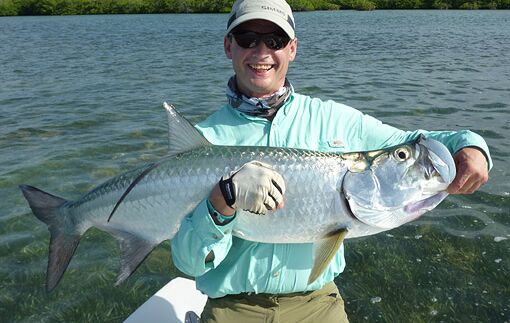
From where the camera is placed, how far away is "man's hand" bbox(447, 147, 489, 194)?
8.87 ft

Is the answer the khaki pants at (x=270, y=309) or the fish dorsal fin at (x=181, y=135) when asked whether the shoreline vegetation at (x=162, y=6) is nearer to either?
the fish dorsal fin at (x=181, y=135)

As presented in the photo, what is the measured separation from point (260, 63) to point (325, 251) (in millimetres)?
1329

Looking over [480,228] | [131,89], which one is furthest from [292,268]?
[131,89]

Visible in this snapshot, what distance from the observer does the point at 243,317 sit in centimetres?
320

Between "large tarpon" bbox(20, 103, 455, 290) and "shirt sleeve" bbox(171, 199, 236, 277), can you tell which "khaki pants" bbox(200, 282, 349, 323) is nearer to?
"shirt sleeve" bbox(171, 199, 236, 277)

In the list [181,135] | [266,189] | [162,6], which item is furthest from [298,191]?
[162,6]

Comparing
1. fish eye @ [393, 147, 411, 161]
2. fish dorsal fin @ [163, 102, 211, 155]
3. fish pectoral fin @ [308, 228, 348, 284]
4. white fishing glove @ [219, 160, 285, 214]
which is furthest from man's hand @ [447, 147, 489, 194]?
fish dorsal fin @ [163, 102, 211, 155]

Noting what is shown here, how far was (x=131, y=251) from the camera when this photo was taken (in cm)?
317

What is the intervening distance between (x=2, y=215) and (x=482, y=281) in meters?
6.10

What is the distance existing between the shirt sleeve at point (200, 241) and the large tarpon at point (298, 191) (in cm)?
9

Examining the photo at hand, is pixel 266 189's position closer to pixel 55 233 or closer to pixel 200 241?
pixel 200 241

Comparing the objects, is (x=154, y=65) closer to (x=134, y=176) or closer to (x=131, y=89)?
(x=131, y=89)

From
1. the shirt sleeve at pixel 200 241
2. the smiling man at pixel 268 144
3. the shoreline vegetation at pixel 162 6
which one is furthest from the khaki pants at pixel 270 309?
the shoreline vegetation at pixel 162 6

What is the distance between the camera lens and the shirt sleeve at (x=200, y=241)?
273 centimetres
